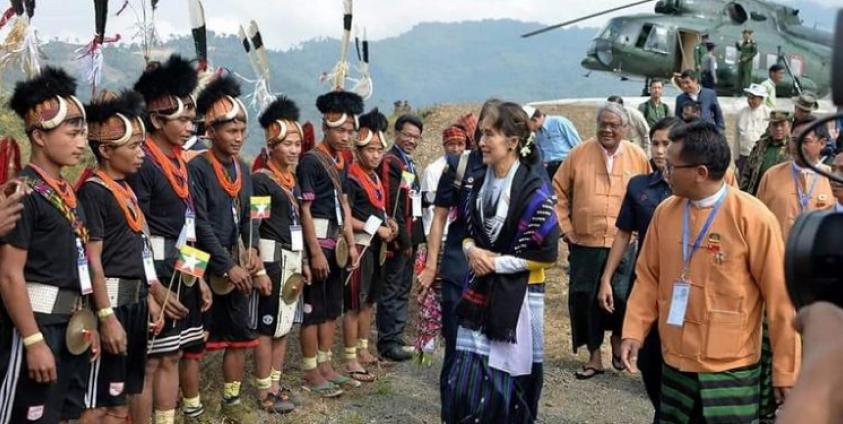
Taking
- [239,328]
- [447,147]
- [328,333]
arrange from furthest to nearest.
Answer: [447,147] < [328,333] < [239,328]

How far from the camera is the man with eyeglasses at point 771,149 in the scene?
26.0 ft

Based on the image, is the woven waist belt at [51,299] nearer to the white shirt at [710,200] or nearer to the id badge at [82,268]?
the id badge at [82,268]

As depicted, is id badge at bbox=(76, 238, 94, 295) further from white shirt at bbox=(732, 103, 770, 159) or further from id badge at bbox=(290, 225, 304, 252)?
white shirt at bbox=(732, 103, 770, 159)

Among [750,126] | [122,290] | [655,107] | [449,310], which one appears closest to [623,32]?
[655,107]

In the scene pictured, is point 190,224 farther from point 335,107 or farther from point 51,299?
point 335,107

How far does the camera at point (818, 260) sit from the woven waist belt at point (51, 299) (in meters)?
3.17

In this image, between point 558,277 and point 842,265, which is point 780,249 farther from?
point 558,277

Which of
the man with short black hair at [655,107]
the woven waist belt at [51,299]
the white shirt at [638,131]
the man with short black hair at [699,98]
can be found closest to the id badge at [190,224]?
the woven waist belt at [51,299]

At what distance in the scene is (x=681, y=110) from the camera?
11.2 meters

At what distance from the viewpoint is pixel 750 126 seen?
1173 cm

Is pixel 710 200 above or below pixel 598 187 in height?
above

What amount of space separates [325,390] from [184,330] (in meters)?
1.65

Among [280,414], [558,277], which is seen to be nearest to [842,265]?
[280,414]

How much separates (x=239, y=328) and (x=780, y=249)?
313cm
